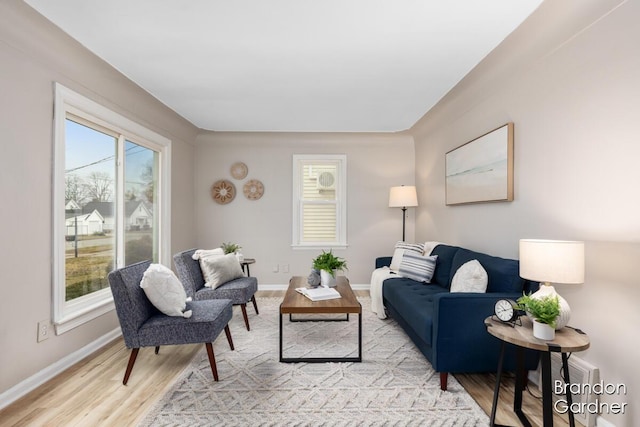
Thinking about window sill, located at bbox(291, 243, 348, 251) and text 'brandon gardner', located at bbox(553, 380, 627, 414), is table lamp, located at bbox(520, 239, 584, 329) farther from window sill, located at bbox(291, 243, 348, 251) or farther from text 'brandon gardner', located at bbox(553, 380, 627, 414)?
window sill, located at bbox(291, 243, 348, 251)

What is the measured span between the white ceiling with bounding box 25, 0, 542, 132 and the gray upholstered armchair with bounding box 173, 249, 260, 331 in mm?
1711

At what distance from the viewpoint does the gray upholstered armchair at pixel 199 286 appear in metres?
3.21

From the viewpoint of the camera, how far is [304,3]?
184cm

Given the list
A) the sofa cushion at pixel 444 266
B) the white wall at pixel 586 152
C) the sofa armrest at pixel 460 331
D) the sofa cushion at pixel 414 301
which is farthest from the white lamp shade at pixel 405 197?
the sofa armrest at pixel 460 331

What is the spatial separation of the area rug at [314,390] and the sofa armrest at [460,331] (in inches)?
9.6

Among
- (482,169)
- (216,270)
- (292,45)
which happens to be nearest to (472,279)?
(482,169)

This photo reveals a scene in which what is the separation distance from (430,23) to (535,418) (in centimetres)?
250

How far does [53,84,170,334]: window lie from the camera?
249cm

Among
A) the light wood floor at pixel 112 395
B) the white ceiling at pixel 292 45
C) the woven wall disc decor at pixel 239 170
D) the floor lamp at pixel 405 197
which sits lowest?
the light wood floor at pixel 112 395

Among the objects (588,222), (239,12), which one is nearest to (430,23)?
(239,12)

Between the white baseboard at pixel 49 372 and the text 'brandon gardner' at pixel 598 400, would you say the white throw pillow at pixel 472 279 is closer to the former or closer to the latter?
the text 'brandon gardner' at pixel 598 400

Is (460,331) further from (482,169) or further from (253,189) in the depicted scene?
(253,189)

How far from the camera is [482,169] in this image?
3.15 metres

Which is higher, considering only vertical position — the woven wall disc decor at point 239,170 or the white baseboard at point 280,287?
the woven wall disc decor at point 239,170
